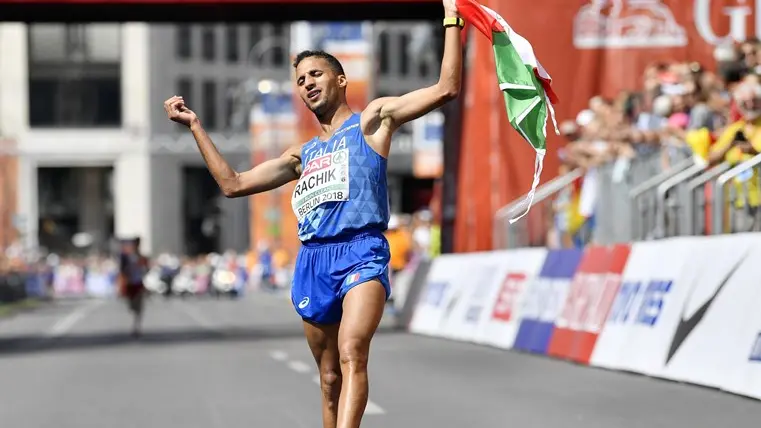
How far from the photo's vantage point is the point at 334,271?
7.71m

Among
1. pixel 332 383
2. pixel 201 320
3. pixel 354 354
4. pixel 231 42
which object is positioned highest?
pixel 231 42

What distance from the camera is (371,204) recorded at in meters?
7.70

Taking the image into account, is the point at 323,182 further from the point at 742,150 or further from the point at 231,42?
the point at 231,42

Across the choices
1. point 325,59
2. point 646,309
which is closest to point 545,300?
point 646,309

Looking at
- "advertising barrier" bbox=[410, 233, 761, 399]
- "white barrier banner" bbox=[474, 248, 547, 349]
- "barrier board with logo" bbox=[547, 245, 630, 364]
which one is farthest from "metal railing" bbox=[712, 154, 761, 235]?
"white barrier banner" bbox=[474, 248, 547, 349]

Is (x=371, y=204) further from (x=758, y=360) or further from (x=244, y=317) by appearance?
(x=244, y=317)

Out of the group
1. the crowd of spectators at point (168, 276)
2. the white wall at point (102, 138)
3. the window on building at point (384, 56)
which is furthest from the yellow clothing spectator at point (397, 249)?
the window on building at point (384, 56)

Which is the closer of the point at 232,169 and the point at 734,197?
the point at 232,169

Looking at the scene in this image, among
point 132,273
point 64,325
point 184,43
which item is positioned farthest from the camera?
point 184,43

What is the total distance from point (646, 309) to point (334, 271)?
24.2 ft

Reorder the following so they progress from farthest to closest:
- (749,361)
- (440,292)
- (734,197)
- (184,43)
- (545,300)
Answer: (184,43), (440,292), (545,300), (734,197), (749,361)

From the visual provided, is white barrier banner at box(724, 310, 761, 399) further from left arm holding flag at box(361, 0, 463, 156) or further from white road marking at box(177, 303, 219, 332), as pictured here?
white road marking at box(177, 303, 219, 332)

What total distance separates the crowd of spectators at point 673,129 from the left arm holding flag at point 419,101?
22.6 feet

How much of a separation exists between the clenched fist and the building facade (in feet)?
286
